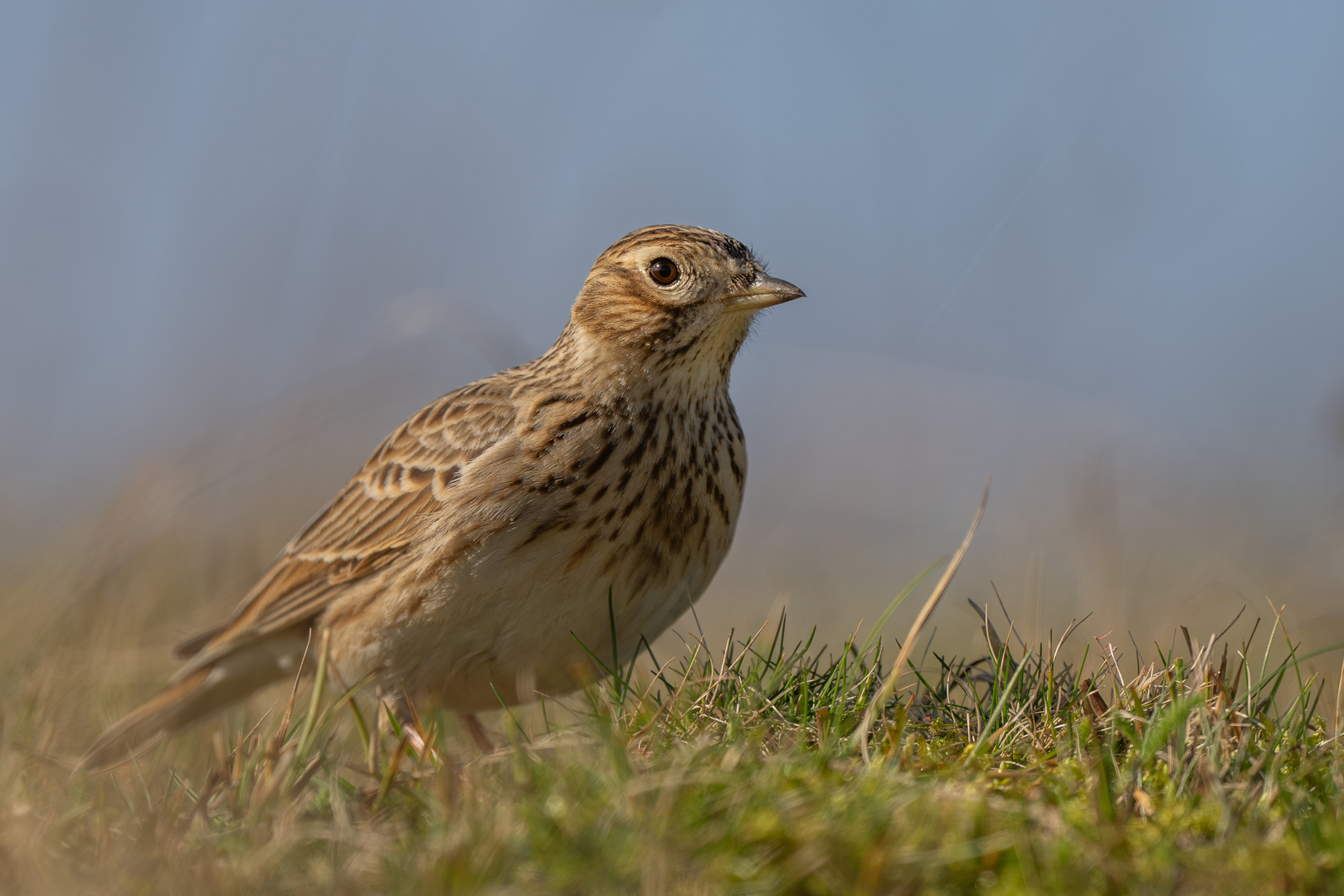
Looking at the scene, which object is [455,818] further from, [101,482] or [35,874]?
[101,482]

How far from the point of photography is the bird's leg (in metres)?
5.26

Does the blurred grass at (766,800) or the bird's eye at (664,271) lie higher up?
the bird's eye at (664,271)

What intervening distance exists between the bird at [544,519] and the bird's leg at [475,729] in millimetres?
31

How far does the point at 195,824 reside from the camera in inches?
125

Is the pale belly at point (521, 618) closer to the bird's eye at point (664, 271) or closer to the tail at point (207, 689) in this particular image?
the tail at point (207, 689)

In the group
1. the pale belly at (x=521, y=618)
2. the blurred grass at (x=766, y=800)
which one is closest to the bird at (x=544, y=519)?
the pale belly at (x=521, y=618)

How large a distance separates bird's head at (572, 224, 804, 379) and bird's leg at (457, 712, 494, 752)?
1.75 m

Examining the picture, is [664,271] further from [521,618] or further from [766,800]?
[766,800]

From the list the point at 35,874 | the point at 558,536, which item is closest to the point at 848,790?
the point at 35,874

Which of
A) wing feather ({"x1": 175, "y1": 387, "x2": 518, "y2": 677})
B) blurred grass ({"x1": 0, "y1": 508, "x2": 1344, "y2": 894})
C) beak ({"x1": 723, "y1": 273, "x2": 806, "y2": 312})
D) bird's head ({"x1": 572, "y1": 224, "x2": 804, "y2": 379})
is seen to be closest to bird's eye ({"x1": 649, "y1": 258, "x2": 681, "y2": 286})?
bird's head ({"x1": 572, "y1": 224, "x2": 804, "y2": 379})

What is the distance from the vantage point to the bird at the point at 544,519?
4824 mm

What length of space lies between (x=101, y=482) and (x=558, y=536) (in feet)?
27.6

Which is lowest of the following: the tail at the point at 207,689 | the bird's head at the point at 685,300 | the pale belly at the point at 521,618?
the tail at the point at 207,689

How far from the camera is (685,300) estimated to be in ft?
17.5
